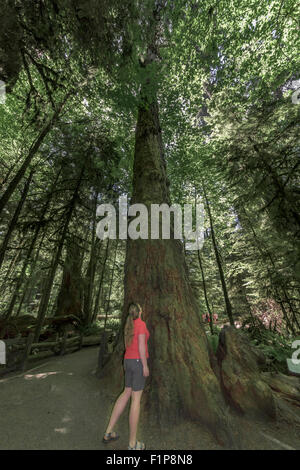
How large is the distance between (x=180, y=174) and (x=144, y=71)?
8.38 meters

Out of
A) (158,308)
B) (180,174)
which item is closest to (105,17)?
(158,308)

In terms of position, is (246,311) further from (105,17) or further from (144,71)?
(105,17)

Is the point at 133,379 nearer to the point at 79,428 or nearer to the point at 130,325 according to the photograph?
the point at 130,325

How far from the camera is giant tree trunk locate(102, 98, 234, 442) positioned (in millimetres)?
3303

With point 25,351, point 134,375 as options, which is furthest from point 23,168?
point 134,375

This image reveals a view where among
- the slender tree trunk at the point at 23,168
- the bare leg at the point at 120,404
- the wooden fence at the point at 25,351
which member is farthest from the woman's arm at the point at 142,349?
the slender tree trunk at the point at 23,168

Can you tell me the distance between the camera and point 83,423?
3232mm

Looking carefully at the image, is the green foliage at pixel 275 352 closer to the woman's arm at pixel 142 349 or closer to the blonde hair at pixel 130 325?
the woman's arm at pixel 142 349

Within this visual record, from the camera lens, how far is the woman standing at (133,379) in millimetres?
2576

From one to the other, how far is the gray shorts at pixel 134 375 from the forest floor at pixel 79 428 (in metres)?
0.97

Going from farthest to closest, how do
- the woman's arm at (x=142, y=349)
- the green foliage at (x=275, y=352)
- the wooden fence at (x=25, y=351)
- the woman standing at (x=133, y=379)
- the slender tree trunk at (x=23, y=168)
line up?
the slender tree trunk at (x=23, y=168) < the wooden fence at (x=25, y=351) < the green foliage at (x=275, y=352) < the woman's arm at (x=142, y=349) < the woman standing at (x=133, y=379)

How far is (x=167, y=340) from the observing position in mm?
3762

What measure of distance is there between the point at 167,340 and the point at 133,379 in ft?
3.98

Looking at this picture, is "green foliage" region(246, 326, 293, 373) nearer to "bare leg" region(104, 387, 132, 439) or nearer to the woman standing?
the woman standing
